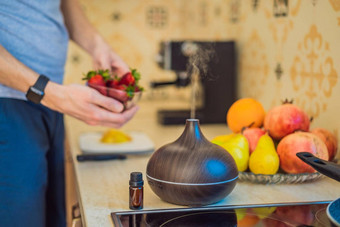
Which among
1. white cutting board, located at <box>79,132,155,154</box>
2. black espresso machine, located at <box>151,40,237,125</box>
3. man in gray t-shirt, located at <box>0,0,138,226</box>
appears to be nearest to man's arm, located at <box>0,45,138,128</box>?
man in gray t-shirt, located at <box>0,0,138,226</box>

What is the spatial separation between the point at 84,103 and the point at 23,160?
0.72 feet

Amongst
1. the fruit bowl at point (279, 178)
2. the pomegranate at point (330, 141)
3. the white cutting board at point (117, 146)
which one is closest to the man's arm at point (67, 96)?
the white cutting board at point (117, 146)

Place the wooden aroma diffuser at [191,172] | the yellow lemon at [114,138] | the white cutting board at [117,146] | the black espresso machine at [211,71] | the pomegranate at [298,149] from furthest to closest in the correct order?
the black espresso machine at [211,71] < the yellow lemon at [114,138] < the white cutting board at [117,146] < the pomegranate at [298,149] < the wooden aroma diffuser at [191,172]

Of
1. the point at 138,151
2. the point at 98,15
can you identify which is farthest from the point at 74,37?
the point at 98,15

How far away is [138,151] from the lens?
4.42 ft

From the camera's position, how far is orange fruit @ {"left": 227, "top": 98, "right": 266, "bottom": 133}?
1178 mm

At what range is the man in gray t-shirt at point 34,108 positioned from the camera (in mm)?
1065

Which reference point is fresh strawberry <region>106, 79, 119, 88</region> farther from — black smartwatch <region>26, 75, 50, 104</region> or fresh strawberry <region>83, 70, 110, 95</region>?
black smartwatch <region>26, 75, 50, 104</region>

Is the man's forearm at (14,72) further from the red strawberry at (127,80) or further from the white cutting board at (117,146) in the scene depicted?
the white cutting board at (117,146)

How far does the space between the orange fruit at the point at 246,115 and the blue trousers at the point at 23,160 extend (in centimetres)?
50

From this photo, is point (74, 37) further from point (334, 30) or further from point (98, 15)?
point (98, 15)

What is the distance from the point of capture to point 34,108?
1.19m

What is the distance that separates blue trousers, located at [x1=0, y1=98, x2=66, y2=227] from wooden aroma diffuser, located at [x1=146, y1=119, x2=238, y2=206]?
407 mm

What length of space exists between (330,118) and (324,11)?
0.89 feet
